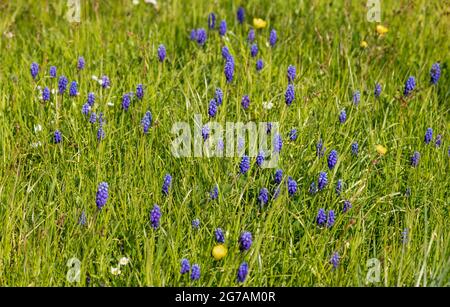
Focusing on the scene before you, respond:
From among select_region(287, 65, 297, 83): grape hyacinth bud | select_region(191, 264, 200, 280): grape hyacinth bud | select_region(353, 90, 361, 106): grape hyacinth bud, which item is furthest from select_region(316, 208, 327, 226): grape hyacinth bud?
select_region(287, 65, 297, 83): grape hyacinth bud

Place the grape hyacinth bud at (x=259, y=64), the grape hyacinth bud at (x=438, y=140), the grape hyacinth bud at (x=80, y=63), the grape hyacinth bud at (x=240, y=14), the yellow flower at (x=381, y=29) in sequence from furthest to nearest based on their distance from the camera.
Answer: the grape hyacinth bud at (x=240, y=14) < the yellow flower at (x=381, y=29) < the grape hyacinth bud at (x=259, y=64) < the grape hyacinth bud at (x=80, y=63) < the grape hyacinth bud at (x=438, y=140)

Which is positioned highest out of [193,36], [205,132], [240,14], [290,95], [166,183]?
[240,14]

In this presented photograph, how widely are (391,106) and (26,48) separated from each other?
2040mm

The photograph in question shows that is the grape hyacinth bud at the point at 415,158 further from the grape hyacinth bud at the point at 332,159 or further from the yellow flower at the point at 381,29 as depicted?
the yellow flower at the point at 381,29

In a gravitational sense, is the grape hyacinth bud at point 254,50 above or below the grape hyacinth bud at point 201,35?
below

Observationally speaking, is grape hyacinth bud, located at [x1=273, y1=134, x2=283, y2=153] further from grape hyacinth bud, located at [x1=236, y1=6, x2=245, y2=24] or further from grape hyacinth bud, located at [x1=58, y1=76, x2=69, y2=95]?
grape hyacinth bud, located at [x1=236, y1=6, x2=245, y2=24]

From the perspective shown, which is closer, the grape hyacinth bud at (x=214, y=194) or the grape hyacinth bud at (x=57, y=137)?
the grape hyacinth bud at (x=214, y=194)

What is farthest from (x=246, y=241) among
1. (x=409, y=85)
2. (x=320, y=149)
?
(x=409, y=85)

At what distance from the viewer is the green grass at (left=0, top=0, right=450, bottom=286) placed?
2812 millimetres

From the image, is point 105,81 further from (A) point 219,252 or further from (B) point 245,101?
(A) point 219,252

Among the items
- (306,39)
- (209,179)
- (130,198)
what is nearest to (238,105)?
(209,179)

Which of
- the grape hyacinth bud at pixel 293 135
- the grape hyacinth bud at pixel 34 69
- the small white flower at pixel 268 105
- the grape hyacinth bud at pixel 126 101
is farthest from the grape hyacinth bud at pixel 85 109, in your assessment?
the grape hyacinth bud at pixel 293 135

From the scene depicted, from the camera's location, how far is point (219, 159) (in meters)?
3.27

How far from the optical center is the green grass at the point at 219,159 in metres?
2.81
